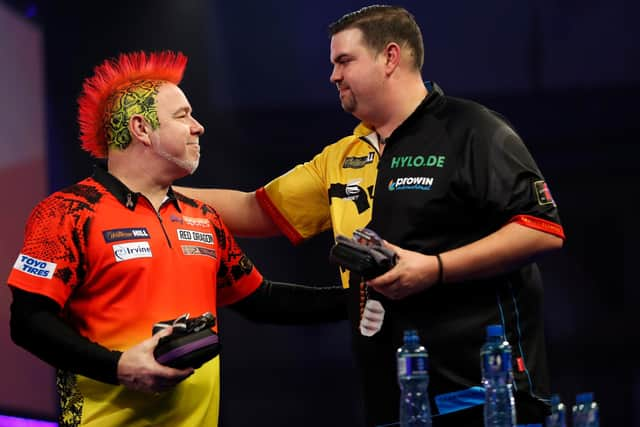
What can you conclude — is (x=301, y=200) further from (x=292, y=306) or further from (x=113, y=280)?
(x=113, y=280)

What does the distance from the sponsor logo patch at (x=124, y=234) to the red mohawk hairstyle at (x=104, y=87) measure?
14.0 inches

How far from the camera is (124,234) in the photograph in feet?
7.56

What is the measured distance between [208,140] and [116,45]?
2.24ft

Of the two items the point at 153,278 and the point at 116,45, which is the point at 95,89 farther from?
the point at 116,45

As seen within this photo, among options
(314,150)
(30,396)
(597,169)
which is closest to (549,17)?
(597,169)

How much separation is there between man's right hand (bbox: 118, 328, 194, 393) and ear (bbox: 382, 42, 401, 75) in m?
0.99

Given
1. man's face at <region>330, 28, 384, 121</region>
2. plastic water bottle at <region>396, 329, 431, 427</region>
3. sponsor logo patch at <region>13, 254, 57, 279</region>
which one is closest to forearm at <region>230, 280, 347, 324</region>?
man's face at <region>330, 28, 384, 121</region>

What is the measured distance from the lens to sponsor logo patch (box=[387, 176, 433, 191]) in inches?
89.5

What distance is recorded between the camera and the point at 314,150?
418 cm

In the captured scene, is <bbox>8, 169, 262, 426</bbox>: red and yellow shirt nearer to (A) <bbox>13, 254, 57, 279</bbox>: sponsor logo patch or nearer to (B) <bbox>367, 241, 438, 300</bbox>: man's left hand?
(A) <bbox>13, 254, 57, 279</bbox>: sponsor logo patch

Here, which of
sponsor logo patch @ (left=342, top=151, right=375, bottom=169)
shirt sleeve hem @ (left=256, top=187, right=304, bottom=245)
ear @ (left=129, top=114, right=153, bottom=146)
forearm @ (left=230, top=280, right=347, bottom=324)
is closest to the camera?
ear @ (left=129, top=114, right=153, bottom=146)

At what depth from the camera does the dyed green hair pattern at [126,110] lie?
8.20 ft

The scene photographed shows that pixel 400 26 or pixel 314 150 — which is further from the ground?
pixel 400 26

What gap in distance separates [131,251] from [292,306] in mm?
641
